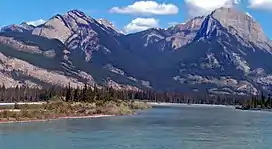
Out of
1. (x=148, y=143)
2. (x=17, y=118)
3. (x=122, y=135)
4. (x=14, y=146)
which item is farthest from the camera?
(x=17, y=118)

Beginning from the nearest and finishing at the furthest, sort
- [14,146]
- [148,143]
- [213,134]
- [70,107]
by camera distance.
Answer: [14,146], [148,143], [213,134], [70,107]

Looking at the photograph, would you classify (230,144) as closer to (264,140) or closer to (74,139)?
(264,140)

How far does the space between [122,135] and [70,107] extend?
61420 mm

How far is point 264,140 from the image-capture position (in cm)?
7200

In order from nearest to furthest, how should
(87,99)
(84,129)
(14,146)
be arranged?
(14,146), (84,129), (87,99)

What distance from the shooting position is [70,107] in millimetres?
134375

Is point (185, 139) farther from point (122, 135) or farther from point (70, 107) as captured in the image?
point (70, 107)

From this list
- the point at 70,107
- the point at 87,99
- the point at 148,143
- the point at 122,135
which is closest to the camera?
the point at 148,143

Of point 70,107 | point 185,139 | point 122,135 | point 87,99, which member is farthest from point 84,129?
point 87,99

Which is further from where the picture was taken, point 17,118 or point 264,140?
point 17,118

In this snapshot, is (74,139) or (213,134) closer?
(74,139)

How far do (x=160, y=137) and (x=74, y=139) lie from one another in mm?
12402

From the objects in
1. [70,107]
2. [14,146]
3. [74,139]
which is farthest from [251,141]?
[70,107]

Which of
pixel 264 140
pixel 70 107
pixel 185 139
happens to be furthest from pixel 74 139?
pixel 70 107
